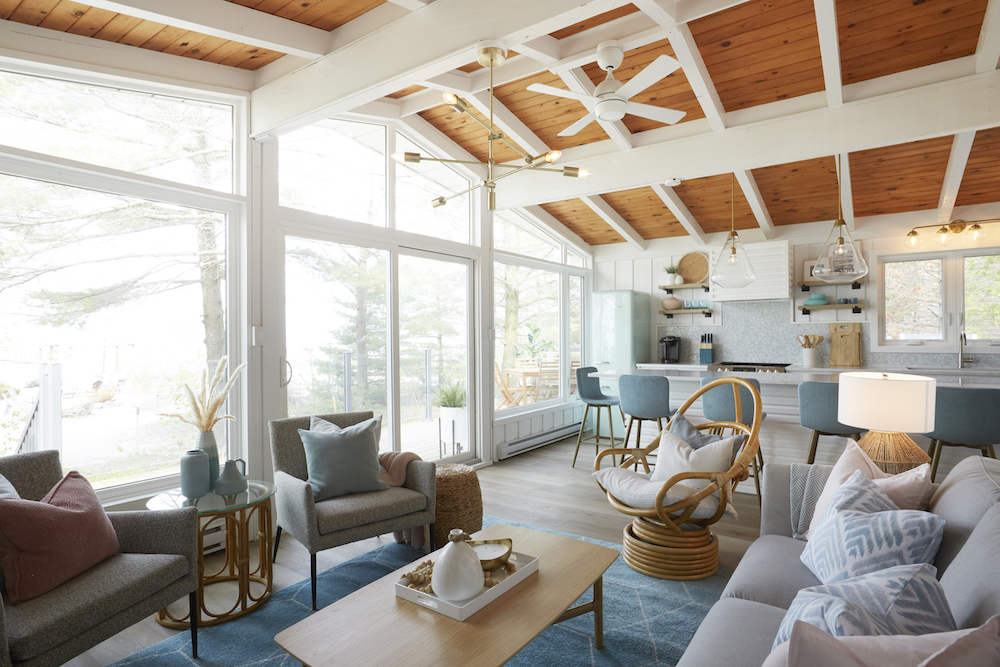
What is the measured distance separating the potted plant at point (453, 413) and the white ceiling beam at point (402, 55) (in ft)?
8.62

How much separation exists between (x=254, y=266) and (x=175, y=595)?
208 cm

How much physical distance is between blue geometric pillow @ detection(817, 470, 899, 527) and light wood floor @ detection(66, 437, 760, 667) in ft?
4.55

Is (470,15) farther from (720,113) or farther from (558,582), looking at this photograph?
(558,582)

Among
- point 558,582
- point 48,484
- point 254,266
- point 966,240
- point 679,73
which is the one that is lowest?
point 558,582

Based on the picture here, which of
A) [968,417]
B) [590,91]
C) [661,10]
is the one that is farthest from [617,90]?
[968,417]

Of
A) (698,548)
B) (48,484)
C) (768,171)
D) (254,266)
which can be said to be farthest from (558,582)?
(768,171)

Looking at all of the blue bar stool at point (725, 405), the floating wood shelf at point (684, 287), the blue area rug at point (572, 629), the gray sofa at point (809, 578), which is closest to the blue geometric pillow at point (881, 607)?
the gray sofa at point (809, 578)

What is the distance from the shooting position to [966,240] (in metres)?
5.54

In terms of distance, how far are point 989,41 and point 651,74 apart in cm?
213

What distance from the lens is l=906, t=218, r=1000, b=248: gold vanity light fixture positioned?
17.2 ft

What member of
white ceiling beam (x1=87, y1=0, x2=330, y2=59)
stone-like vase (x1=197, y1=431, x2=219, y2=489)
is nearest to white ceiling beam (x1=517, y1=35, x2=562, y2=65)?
white ceiling beam (x1=87, y1=0, x2=330, y2=59)

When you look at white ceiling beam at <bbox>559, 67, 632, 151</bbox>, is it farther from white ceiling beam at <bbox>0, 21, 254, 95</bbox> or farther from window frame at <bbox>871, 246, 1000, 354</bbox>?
window frame at <bbox>871, 246, 1000, 354</bbox>

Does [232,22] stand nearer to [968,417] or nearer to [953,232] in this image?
[968,417]

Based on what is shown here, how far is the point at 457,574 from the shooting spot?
1947 millimetres
